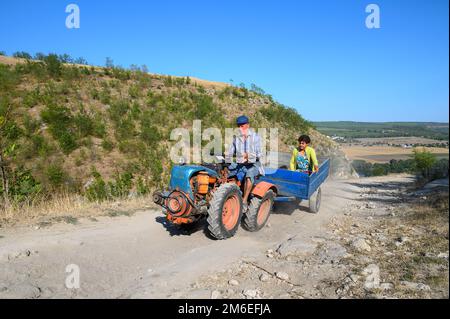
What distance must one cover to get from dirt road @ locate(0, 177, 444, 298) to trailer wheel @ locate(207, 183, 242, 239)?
0.22 m

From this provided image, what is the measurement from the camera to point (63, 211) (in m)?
7.67

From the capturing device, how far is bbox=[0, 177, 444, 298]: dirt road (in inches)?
171

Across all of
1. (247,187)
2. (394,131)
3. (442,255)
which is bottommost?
(442,255)

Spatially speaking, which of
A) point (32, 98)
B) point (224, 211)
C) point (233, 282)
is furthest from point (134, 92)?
point (233, 282)

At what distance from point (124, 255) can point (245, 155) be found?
2.79 m

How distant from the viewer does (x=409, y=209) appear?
8.46 meters

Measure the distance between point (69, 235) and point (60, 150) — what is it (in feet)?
33.3

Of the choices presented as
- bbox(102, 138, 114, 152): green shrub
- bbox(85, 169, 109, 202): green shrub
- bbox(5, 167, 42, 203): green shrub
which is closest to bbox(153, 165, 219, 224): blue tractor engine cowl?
bbox(5, 167, 42, 203): green shrub

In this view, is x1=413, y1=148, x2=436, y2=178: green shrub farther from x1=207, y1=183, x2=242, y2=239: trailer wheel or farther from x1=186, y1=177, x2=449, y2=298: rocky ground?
x1=207, y1=183, x2=242, y2=239: trailer wheel

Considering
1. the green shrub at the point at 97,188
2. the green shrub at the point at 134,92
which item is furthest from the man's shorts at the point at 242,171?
the green shrub at the point at 134,92

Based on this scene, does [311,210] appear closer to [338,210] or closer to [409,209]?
[338,210]

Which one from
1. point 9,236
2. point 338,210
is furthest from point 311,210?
point 9,236

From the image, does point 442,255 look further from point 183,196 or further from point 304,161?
point 304,161
